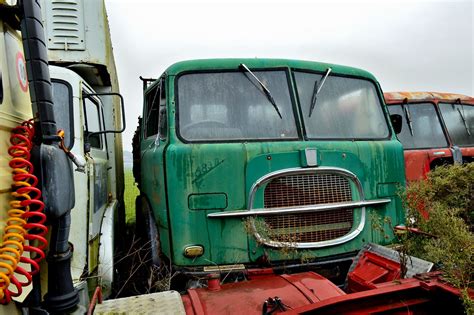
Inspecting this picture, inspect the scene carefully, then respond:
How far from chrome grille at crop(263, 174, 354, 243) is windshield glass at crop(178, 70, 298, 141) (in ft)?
1.59

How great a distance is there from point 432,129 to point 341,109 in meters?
3.87

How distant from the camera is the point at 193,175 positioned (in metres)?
3.14

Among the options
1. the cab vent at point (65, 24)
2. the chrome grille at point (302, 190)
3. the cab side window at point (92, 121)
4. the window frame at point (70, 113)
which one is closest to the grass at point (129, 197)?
the cab side window at point (92, 121)

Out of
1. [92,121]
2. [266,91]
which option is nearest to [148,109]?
[92,121]

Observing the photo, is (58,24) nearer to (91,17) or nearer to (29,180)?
(91,17)

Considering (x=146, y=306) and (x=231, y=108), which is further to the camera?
(x=231, y=108)

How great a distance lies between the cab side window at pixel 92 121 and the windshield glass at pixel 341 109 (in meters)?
2.04

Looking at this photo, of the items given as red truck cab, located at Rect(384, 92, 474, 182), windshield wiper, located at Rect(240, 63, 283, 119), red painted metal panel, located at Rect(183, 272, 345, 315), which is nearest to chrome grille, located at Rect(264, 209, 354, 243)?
red painted metal panel, located at Rect(183, 272, 345, 315)

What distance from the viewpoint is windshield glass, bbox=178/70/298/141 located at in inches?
133

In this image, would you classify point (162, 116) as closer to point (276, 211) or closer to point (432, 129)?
point (276, 211)

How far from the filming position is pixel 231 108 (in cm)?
346

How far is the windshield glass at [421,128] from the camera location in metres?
6.59

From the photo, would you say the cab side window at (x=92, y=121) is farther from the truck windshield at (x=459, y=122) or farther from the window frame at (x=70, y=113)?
the truck windshield at (x=459, y=122)

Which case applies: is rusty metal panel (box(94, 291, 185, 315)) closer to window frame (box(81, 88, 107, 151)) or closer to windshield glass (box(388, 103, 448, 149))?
window frame (box(81, 88, 107, 151))
